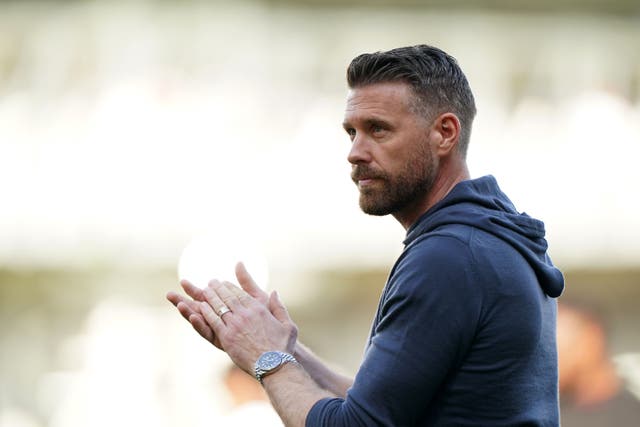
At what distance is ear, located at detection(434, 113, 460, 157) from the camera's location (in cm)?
293

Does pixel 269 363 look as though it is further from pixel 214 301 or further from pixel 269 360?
pixel 214 301

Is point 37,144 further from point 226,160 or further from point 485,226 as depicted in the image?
point 485,226

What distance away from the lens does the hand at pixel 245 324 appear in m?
2.81

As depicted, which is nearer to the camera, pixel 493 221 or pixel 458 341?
pixel 458 341

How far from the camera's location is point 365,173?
2926 mm

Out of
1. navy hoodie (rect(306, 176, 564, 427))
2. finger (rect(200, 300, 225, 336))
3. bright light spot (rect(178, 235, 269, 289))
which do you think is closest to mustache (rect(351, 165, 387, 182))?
navy hoodie (rect(306, 176, 564, 427))

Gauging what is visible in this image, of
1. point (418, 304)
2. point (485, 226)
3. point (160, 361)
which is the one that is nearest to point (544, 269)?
point (485, 226)

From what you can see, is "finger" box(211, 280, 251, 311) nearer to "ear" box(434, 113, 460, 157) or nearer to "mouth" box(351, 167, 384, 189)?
"mouth" box(351, 167, 384, 189)

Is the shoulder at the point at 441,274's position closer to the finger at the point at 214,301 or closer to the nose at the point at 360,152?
the nose at the point at 360,152

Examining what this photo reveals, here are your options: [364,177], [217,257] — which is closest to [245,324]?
[364,177]

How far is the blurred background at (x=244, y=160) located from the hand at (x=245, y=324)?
7149mm

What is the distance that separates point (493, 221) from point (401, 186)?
11.1 inches

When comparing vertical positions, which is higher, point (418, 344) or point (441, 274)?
point (441, 274)

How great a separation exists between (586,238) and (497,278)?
8255 mm
